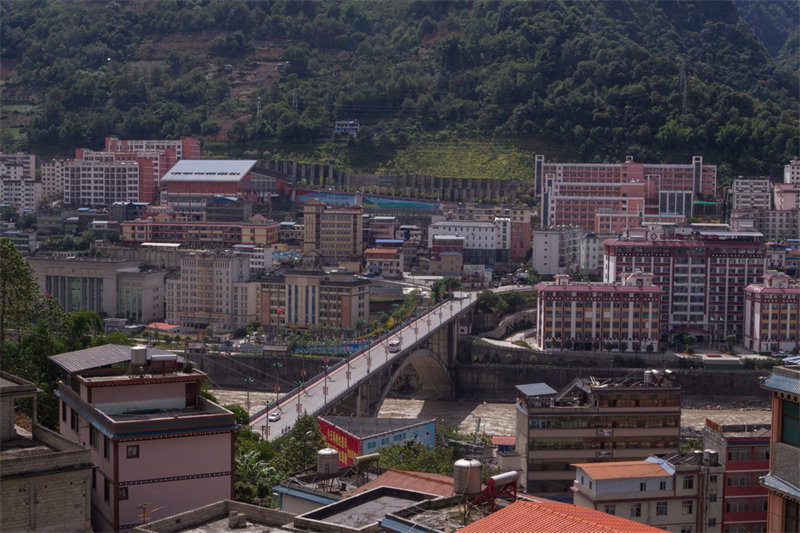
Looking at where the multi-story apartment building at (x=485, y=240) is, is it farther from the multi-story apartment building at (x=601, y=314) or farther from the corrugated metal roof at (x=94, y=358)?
the corrugated metal roof at (x=94, y=358)

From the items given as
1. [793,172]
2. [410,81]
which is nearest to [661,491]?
[793,172]

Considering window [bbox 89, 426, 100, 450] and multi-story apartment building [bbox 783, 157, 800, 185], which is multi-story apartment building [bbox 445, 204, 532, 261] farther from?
window [bbox 89, 426, 100, 450]

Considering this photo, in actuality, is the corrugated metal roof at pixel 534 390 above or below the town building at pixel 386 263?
Answer: below

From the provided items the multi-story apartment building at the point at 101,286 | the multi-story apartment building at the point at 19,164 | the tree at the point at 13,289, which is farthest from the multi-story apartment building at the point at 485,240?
the tree at the point at 13,289

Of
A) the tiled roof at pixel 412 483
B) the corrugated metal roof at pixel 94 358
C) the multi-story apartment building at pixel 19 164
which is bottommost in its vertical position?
the tiled roof at pixel 412 483

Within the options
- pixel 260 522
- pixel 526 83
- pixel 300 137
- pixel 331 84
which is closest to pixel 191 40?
pixel 331 84

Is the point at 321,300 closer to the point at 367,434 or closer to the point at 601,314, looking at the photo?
the point at 601,314

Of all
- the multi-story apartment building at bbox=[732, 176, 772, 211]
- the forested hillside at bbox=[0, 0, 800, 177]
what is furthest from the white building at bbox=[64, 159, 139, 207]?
the multi-story apartment building at bbox=[732, 176, 772, 211]
